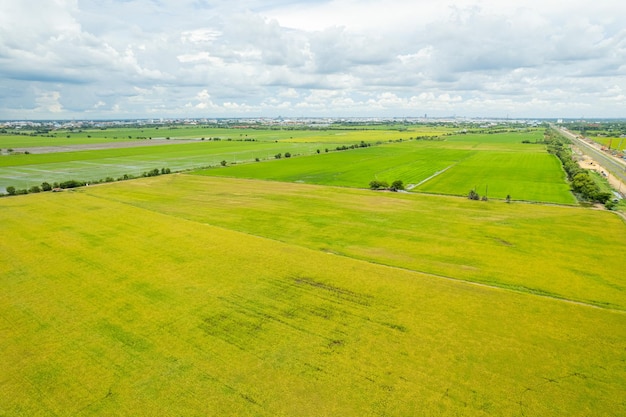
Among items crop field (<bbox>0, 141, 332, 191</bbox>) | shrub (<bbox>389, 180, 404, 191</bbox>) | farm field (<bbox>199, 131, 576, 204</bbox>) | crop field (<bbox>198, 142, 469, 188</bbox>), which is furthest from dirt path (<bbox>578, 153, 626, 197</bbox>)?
crop field (<bbox>0, 141, 332, 191</bbox>)

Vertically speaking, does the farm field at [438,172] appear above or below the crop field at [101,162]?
below

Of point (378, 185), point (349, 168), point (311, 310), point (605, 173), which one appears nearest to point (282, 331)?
point (311, 310)

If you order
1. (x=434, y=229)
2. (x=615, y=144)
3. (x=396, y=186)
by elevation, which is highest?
(x=615, y=144)

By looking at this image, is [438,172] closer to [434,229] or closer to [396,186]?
[396,186]

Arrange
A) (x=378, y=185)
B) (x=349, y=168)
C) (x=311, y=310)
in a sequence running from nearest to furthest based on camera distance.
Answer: (x=311, y=310) → (x=378, y=185) → (x=349, y=168)

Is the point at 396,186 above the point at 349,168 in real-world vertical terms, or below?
below

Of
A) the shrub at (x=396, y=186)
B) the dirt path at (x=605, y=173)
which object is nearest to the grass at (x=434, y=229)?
the shrub at (x=396, y=186)

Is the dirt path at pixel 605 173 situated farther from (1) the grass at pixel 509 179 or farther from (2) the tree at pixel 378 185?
(2) the tree at pixel 378 185

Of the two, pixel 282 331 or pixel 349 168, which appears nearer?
pixel 282 331

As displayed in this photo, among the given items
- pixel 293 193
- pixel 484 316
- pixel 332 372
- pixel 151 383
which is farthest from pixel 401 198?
pixel 151 383
